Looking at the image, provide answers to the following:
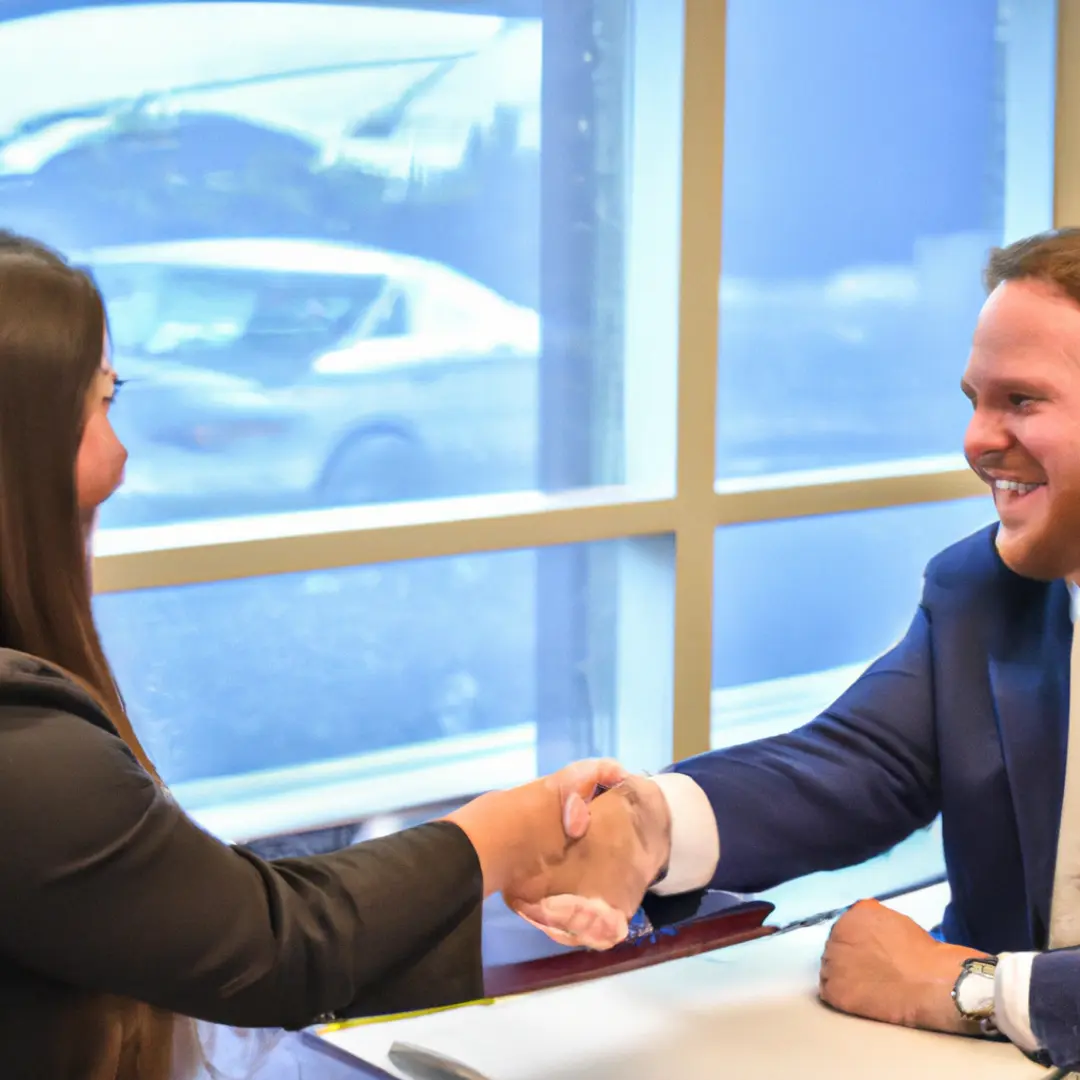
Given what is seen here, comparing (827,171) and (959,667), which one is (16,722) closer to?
(959,667)

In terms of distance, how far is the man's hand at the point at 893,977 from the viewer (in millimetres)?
1441

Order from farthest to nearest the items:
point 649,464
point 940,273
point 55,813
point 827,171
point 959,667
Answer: point 940,273
point 827,171
point 649,464
point 959,667
point 55,813

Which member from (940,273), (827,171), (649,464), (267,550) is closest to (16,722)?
(267,550)

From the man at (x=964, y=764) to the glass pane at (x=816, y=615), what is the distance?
113 centimetres

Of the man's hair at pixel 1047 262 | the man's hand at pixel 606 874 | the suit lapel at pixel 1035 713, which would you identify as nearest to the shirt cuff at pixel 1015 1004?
the suit lapel at pixel 1035 713

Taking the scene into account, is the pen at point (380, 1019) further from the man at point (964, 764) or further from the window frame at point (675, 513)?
the window frame at point (675, 513)

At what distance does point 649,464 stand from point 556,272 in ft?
1.30

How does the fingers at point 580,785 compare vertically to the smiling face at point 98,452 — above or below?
below

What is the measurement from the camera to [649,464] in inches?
104

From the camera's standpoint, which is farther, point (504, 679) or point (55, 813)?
point (504, 679)

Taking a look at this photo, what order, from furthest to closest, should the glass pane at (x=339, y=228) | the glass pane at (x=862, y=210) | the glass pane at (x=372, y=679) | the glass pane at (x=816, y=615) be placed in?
the glass pane at (x=816, y=615), the glass pane at (x=862, y=210), the glass pane at (x=372, y=679), the glass pane at (x=339, y=228)

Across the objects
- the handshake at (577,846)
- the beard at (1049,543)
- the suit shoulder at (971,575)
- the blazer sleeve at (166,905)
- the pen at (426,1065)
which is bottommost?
the pen at (426,1065)

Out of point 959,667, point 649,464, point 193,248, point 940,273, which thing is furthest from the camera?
point 940,273

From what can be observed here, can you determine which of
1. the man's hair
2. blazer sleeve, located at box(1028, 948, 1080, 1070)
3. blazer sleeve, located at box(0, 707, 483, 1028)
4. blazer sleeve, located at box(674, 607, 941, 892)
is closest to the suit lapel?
blazer sleeve, located at box(674, 607, 941, 892)
